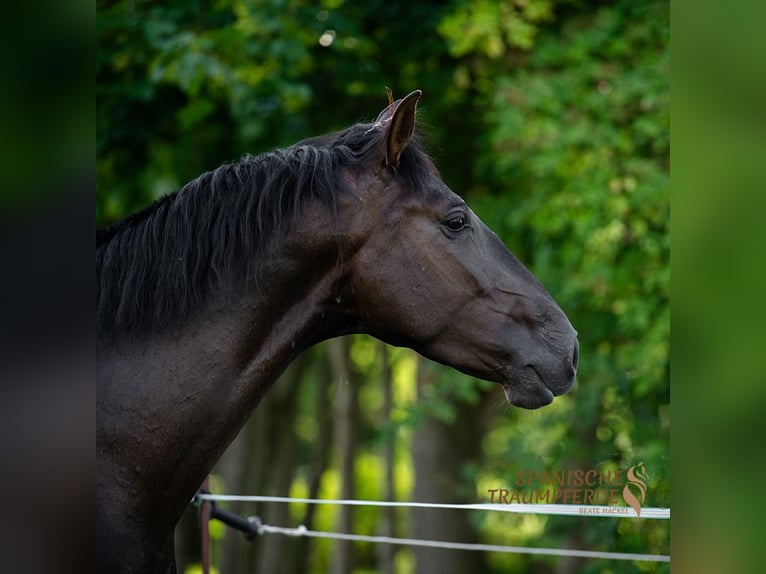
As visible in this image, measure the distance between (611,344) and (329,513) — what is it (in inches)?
398

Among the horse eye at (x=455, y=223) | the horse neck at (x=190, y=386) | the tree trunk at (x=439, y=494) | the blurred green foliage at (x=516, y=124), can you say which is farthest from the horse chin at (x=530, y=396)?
the tree trunk at (x=439, y=494)

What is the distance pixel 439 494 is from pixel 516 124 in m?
3.89

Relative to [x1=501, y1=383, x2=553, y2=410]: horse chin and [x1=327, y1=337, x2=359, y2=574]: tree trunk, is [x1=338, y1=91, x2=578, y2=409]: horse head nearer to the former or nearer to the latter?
[x1=501, y1=383, x2=553, y2=410]: horse chin

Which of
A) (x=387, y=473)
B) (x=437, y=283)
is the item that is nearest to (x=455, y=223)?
(x=437, y=283)

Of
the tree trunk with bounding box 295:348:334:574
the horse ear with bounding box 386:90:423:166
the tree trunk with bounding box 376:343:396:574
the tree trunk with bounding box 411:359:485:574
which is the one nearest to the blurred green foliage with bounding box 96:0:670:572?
the tree trunk with bounding box 411:359:485:574

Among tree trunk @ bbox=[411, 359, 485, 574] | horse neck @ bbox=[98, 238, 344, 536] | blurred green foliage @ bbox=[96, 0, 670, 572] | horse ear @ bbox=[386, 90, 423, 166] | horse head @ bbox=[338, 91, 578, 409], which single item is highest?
blurred green foliage @ bbox=[96, 0, 670, 572]

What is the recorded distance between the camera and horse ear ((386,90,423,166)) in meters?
2.43

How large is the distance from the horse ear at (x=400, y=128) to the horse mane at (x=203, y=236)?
0.04 metres

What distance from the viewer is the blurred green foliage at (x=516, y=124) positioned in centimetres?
666

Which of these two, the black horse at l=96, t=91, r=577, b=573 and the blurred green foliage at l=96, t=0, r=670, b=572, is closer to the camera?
the black horse at l=96, t=91, r=577, b=573

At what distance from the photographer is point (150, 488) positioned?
7.30 feet

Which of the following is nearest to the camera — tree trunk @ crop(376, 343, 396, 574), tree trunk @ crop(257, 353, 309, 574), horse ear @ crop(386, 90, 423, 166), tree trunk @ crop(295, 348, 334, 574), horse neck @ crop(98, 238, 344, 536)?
horse neck @ crop(98, 238, 344, 536)
